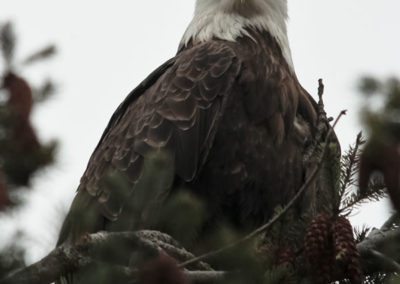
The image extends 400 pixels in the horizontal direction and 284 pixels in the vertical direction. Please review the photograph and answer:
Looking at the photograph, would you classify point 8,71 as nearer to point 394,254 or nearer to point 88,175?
point 394,254

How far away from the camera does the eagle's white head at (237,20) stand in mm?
6668

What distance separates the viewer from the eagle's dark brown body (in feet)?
18.8

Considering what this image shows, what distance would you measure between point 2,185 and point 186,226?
0.75m

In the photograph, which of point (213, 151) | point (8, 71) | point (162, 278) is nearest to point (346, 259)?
point (162, 278)

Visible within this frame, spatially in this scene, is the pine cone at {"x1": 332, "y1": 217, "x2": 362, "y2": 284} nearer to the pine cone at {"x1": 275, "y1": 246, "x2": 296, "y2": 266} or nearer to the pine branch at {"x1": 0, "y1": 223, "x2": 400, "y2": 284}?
the pine cone at {"x1": 275, "y1": 246, "x2": 296, "y2": 266}

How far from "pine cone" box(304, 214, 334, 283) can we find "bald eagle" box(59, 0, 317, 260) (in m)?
1.84

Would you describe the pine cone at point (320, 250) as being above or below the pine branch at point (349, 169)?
below

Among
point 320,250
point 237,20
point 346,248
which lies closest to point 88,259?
point 320,250

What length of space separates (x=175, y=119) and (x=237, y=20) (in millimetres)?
1149

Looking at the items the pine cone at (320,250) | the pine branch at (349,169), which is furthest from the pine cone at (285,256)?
the pine branch at (349,169)

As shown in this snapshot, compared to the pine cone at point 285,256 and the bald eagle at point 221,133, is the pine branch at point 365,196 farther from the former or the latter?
the bald eagle at point 221,133

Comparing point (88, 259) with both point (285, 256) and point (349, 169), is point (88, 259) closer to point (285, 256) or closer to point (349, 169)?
point (285, 256)

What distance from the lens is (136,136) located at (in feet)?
19.9

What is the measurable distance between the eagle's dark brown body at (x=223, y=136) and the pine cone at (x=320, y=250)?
1850mm
